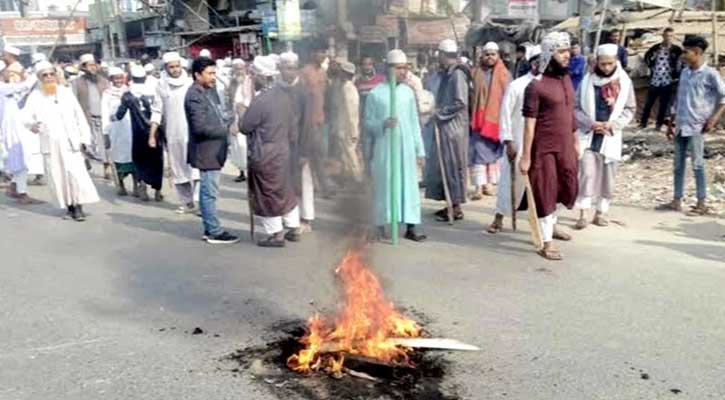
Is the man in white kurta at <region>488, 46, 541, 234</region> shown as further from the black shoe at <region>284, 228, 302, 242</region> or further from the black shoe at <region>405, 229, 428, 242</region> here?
the black shoe at <region>284, 228, 302, 242</region>

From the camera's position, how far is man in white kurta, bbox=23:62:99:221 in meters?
7.55

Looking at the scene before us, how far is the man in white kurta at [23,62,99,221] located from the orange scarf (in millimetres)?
4343

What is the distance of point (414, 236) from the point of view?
21.4ft

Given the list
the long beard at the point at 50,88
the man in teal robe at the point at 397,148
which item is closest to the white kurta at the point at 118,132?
the long beard at the point at 50,88

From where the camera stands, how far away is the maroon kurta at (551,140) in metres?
5.56

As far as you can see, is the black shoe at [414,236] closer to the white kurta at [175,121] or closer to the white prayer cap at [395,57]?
the white prayer cap at [395,57]

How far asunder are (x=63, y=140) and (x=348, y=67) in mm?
4058

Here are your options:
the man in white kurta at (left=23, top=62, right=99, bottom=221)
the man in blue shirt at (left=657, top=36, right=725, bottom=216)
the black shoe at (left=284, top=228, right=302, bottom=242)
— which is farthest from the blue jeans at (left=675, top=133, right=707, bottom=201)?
the man in white kurta at (left=23, top=62, right=99, bottom=221)

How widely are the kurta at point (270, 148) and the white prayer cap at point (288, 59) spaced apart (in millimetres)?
297

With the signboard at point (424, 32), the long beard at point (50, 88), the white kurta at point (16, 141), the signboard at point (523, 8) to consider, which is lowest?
the white kurta at point (16, 141)

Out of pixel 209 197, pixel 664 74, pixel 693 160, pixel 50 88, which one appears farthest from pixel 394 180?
pixel 664 74

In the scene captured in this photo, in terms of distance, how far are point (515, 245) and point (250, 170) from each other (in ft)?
7.98

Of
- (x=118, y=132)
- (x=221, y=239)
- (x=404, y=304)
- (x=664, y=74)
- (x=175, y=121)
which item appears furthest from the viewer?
(x=664, y=74)

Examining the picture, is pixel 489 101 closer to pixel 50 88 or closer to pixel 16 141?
pixel 50 88
